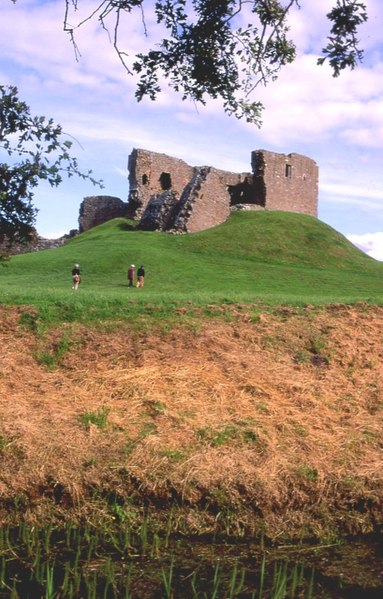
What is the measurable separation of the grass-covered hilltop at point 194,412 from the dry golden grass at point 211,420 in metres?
0.03

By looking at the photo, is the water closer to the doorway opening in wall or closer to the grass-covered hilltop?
the grass-covered hilltop

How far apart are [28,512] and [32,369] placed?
4.54m

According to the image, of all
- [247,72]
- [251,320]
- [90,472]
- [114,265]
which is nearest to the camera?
[90,472]

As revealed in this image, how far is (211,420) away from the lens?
11523mm

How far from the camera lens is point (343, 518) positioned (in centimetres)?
945

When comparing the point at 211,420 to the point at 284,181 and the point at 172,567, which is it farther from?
the point at 284,181

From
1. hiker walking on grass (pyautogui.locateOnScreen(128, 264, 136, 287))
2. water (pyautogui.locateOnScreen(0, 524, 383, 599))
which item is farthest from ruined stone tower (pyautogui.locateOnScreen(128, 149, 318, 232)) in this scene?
water (pyautogui.locateOnScreen(0, 524, 383, 599))

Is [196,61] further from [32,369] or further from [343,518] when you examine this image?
[343,518]

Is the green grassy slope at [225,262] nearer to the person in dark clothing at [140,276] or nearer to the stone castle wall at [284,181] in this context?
the person in dark clothing at [140,276]

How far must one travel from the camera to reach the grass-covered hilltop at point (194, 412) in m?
9.49

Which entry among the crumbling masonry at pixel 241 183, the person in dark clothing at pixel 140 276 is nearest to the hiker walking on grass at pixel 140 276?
the person in dark clothing at pixel 140 276

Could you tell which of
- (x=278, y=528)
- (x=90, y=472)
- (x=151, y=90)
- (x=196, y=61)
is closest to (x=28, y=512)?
(x=90, y=472)

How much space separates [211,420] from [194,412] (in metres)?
0.43

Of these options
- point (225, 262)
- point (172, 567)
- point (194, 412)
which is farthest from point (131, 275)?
point (172, 567)
